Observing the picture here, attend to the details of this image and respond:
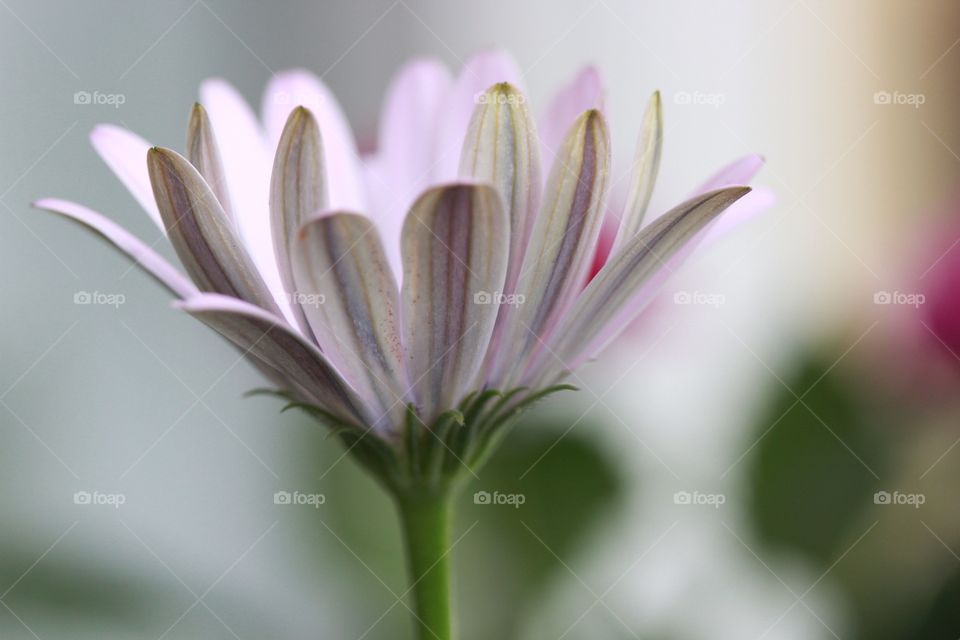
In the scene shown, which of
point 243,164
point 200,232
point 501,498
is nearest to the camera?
point 200,232

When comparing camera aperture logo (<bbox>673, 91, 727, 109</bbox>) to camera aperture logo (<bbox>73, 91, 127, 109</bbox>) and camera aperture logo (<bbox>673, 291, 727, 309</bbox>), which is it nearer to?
camera aperture logo (<bbox>673, 291, 727, 309</bbox>)

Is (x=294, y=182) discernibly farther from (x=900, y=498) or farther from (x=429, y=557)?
(x=900, y=498)

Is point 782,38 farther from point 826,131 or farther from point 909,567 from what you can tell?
point 909,567

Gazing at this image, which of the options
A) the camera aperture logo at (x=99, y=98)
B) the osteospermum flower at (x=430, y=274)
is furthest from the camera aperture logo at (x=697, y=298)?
the camera aperture logo at (x=99, y=98)

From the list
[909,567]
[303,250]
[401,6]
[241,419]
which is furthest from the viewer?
[401,6]

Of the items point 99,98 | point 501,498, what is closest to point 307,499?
point 501,498

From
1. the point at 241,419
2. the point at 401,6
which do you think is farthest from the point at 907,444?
the point at 401,6

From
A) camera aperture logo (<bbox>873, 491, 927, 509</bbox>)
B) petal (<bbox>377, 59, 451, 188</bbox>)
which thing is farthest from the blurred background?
petal (<bbox>377, 59, 451, 188</bbox>)
